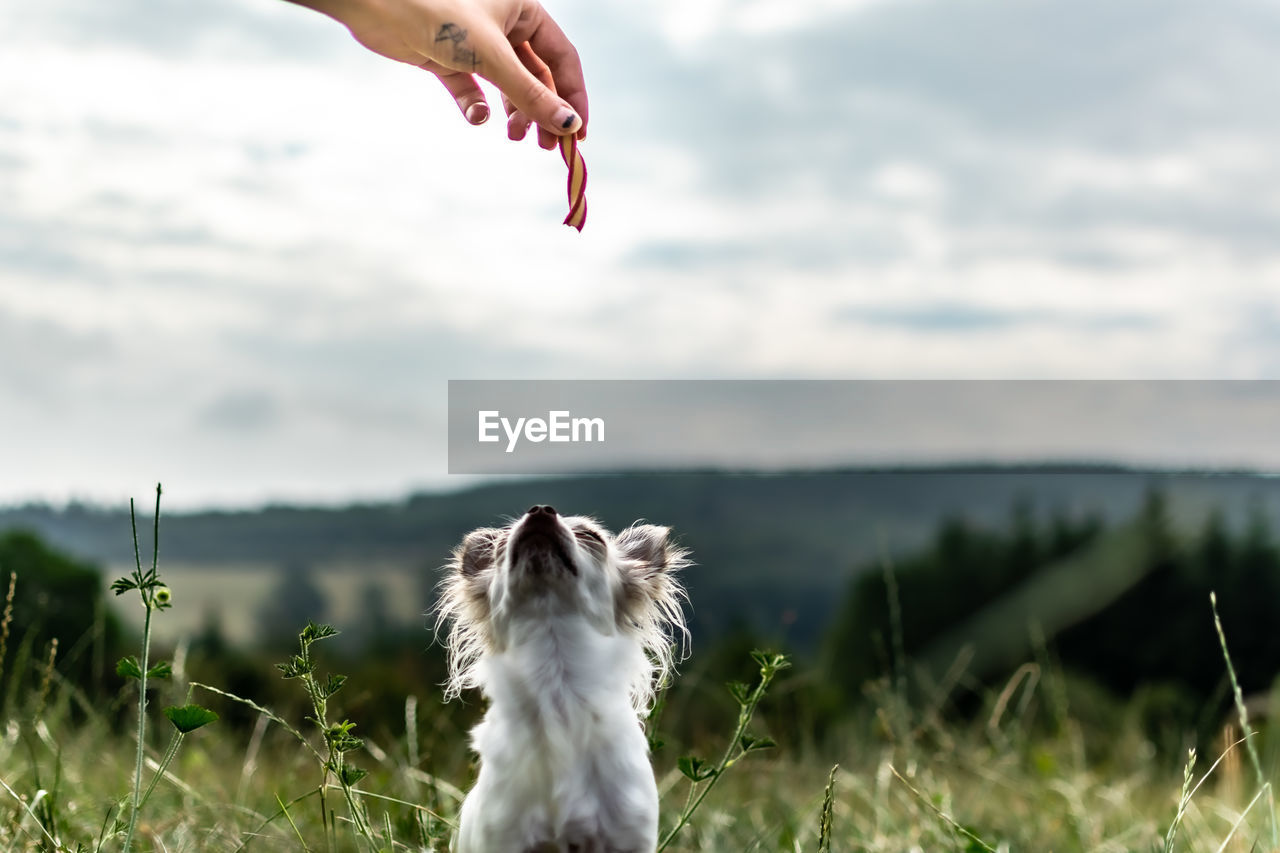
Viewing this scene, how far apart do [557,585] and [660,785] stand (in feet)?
6.51

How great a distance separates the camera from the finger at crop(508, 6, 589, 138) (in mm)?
3873

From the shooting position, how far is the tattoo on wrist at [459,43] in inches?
130

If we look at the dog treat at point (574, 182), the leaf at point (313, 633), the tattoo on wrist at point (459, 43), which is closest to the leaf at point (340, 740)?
the leaf at point (313, 633)

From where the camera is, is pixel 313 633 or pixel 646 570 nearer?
pixel 313 633

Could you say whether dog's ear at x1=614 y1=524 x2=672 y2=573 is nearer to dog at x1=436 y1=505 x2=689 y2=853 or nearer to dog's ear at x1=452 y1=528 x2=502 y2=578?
dog at x1=436 y1=505 x2=689 y2=853

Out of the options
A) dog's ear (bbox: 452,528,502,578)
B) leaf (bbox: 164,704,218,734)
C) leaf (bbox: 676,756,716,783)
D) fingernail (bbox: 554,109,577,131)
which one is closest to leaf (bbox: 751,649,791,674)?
leaf (bbox: 676,756,716,783)

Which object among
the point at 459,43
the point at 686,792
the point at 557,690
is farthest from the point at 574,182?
the point at 686,792

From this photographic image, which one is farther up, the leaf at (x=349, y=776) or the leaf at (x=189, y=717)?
the leaf at (x=189, y=717)

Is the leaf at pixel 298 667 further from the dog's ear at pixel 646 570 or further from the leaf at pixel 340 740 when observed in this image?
the dog's ear at pixel 646 570

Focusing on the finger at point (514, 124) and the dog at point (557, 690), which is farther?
the finger at point (514, 124)

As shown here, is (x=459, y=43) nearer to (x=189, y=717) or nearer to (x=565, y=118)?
(x=565, y=118)

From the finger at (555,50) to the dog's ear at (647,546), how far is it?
1523 mm

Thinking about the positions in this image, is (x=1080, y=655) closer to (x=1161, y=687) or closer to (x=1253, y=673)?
(x=1161, y=687)

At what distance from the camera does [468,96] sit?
3961mm
